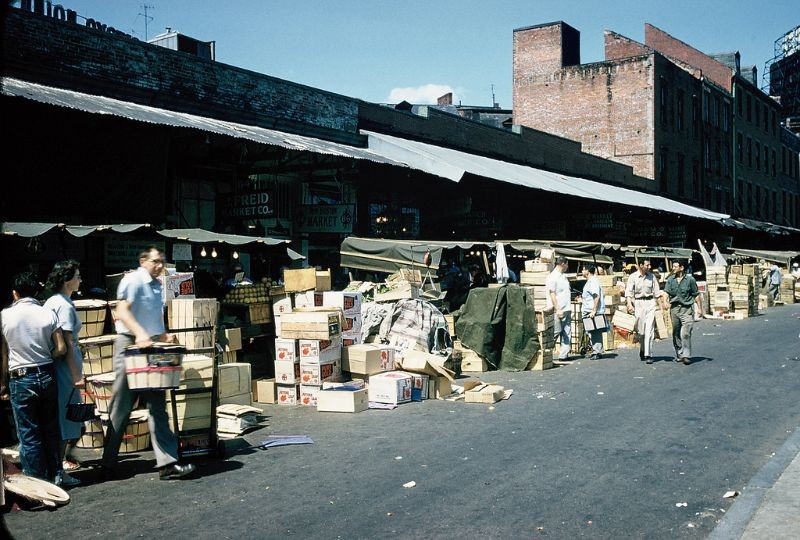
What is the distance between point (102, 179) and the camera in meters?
12.8

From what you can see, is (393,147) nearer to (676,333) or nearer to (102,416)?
(676,333)

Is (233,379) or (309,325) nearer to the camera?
(233,379)

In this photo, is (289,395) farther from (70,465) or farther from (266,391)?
(70,465)

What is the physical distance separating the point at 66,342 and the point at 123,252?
23.0ft

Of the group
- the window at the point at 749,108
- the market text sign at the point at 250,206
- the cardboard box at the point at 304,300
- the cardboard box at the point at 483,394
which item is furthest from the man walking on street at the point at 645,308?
the window at the point at 749,108

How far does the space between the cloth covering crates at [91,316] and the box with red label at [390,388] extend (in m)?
3.66

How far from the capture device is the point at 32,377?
6.06 m

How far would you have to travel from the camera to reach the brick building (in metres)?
42.8

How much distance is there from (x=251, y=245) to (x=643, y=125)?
3557cm

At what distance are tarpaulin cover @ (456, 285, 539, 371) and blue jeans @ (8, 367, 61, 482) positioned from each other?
842 cm

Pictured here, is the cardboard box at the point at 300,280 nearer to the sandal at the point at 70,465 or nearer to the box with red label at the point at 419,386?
the box with red label at the point at 419,386

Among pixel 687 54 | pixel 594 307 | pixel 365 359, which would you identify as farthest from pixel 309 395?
pixel 687 54

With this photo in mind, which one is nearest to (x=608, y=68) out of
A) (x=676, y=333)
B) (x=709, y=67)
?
(x=709, y=67)

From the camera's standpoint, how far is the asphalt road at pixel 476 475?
5.23 meters
